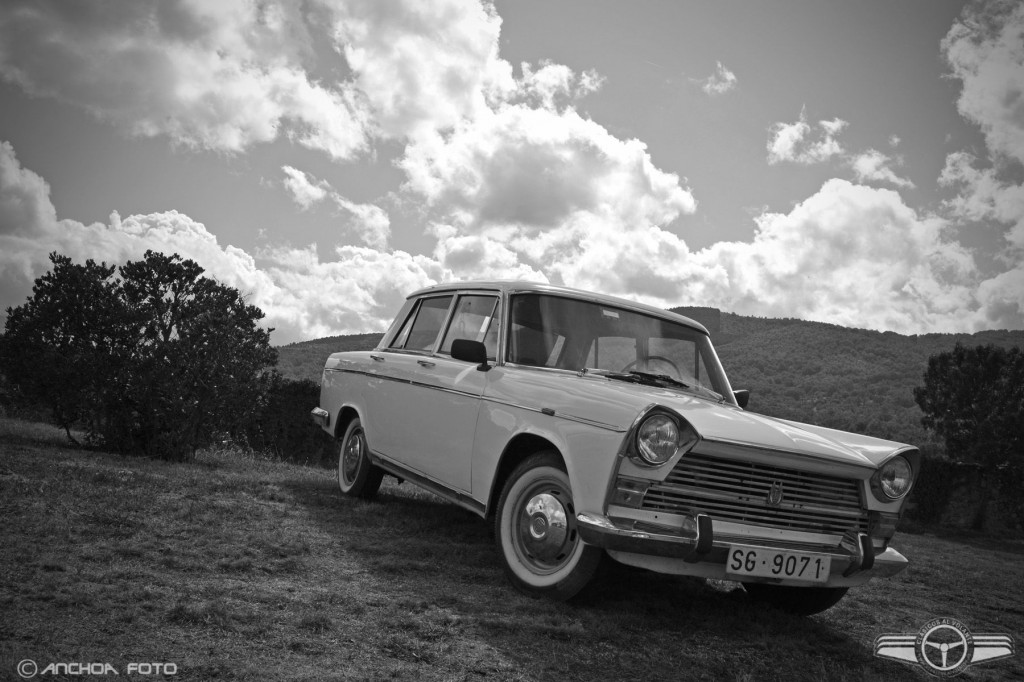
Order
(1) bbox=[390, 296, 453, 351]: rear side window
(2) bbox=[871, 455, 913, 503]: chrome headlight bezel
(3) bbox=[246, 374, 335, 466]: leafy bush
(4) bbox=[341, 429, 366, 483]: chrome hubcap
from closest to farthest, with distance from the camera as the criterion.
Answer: (2) bbox=[871, 455, 913, 503]: chrome headlight bezel, (1) bbox=[390, 296, 453, 351]: rear side window, (4) bbox=[341, 429, 366, 483]: chrome hubcap, (3) bbox=[246, 374, 335, 466]: leafy bush

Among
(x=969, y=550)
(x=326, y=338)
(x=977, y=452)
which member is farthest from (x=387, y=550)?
(x=326, y=338)

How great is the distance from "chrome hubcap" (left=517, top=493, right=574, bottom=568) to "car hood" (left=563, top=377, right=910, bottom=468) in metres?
0.50

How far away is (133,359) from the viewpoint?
8469 mm

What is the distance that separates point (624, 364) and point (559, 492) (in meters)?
1.15

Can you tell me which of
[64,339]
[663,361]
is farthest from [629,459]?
[64,339]

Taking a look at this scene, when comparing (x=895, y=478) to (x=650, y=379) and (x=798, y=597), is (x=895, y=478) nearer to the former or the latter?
(x=798, y=597)

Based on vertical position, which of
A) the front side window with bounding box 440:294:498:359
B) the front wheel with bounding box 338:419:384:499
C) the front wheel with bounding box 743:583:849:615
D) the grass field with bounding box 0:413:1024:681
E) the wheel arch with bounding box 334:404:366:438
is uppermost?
the front side window with bounding box 440:294:498:359

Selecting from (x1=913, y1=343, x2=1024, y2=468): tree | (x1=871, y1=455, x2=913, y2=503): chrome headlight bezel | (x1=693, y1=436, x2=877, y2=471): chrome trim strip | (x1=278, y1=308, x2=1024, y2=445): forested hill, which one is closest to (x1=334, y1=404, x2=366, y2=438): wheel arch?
(x1=693, y1=436, x2=877, y2=471): chrome trim strip

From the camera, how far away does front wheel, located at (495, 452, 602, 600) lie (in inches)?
151

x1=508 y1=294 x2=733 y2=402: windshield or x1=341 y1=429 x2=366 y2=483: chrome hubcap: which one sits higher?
x1=508 y1=294 x2=733 y2=402: windshield

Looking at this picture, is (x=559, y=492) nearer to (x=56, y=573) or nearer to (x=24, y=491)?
(x=56, y=573)

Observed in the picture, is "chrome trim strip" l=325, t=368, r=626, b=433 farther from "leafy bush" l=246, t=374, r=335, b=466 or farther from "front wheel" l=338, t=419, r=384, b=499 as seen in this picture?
"leafy bush" l=246, t=374, r=335, b=466

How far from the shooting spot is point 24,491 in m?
5.16

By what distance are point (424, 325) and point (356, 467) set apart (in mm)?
1451
